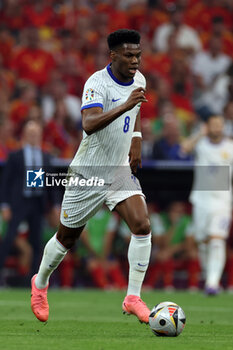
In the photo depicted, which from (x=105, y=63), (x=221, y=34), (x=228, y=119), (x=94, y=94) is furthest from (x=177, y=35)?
(x=94, y=94)

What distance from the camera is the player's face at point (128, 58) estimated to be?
6.91m

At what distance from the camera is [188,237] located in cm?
1397

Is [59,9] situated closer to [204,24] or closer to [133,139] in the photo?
[204,24]

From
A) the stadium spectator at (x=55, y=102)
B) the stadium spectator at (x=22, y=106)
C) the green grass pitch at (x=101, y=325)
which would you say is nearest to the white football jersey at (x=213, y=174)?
the green grass pitch at (x=101, y=325)

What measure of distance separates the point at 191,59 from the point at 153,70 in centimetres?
112

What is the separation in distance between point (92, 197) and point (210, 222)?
5.80 m

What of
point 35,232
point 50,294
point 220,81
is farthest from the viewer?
point 220,81

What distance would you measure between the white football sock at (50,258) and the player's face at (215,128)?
19.0 ft

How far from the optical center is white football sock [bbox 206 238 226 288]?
12328mm

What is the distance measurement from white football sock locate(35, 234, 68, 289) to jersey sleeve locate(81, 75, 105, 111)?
4.25 feet

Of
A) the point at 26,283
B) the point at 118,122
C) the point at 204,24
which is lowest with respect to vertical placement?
the point at 26,283

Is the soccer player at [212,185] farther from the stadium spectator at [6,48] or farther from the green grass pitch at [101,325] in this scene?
the stadium spectator at [6,48]

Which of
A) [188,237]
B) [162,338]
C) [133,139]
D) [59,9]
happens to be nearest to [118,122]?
[133,139]

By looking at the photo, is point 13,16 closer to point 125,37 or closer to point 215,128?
point 215,128
